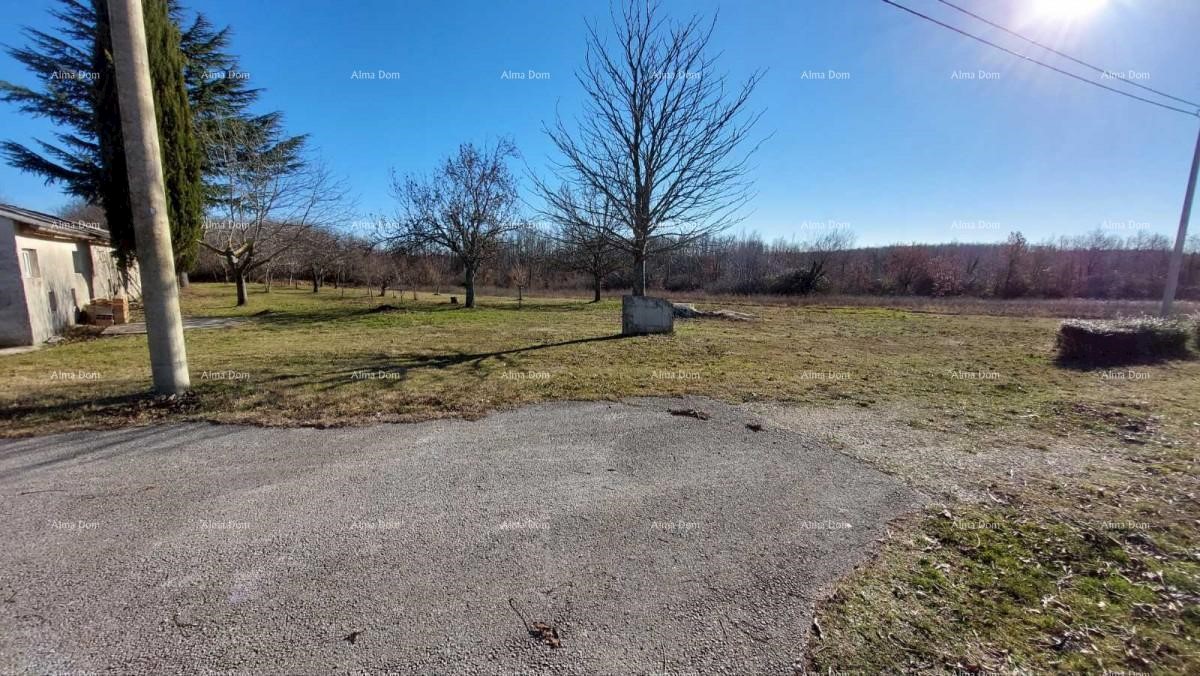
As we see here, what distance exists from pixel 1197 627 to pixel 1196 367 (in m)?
10.8

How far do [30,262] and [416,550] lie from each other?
14322 mm

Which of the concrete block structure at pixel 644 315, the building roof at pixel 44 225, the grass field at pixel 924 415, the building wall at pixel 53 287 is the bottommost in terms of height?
the grass field at pixel 924 415

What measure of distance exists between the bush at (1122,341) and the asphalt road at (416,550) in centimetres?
938

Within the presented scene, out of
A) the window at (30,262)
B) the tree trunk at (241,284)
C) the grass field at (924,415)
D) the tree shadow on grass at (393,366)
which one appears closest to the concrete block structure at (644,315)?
the grass field at (924,415)

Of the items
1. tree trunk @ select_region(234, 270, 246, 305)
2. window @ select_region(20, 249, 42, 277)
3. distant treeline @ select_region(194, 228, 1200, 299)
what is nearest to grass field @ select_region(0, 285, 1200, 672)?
window @ select_region(20, 249, 42, 277)

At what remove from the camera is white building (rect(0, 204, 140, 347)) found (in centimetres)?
914

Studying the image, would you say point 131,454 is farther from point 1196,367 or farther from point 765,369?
point 1196,367

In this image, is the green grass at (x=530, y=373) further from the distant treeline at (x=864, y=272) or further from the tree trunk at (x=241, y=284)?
the distant treeline at (x=864, y=272)

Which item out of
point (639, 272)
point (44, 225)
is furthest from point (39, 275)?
point (639, 272)

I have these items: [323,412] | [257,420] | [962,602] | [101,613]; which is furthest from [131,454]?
[962,602]

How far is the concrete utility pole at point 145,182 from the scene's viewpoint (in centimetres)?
456

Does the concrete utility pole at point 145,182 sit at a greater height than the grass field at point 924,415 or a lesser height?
greater

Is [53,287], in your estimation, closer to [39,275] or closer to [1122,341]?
[39,275]

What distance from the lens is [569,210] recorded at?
10797mm
